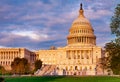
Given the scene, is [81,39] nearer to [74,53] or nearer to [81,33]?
[81,33]

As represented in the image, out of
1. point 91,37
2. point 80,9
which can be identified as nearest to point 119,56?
point 91,37

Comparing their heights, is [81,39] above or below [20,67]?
above

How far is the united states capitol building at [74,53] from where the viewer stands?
5640 inches

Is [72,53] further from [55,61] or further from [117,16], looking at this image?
[117,16]

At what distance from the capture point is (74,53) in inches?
5906

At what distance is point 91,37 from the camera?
158 meters

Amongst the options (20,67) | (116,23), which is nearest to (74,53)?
(20,67)

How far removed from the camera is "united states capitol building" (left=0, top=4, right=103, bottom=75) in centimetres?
14326

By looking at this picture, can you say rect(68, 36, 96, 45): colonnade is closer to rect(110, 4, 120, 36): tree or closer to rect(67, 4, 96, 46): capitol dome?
rect(67, 4, 96, 46): capitol dome

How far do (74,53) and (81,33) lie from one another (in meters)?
12.2

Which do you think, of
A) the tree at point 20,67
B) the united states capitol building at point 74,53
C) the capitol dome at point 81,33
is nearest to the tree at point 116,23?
the tree at point 20,67

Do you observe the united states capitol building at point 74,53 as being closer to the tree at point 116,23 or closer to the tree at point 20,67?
the tree at point 20,67

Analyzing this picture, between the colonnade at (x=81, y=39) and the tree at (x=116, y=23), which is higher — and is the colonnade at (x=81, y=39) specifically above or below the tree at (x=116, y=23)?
above

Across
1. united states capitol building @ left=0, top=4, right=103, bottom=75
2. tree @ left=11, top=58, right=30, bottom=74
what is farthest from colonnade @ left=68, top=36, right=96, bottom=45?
tree @ left=11, top=58, right=30, bottom=74
